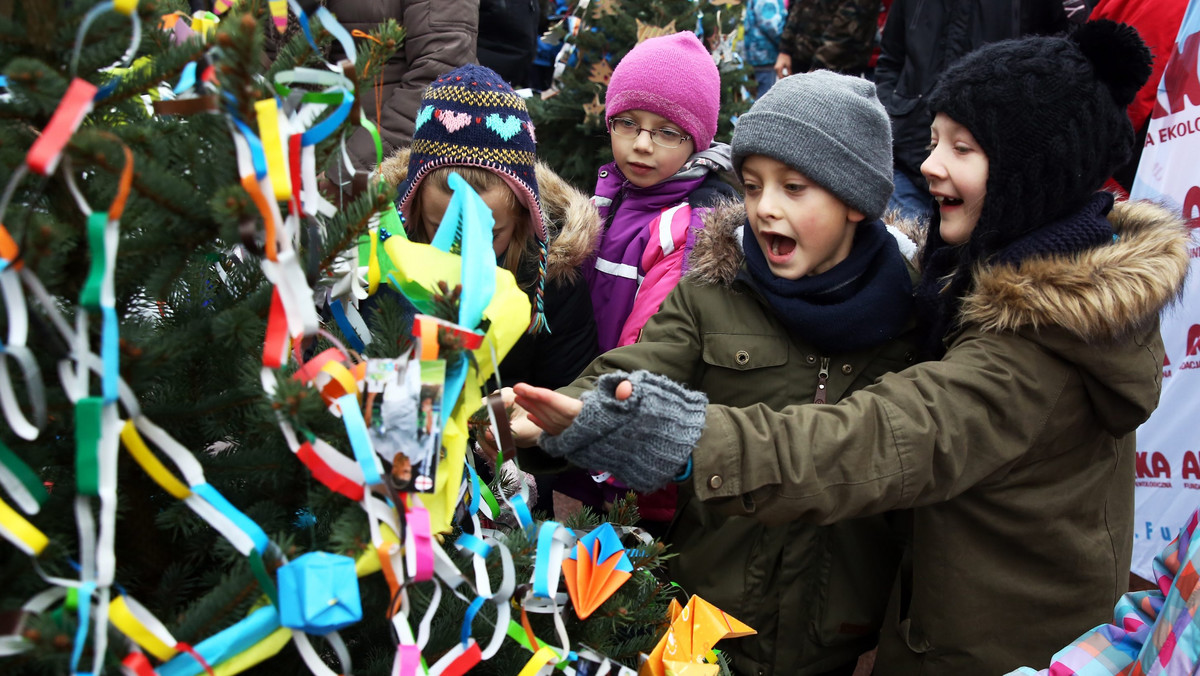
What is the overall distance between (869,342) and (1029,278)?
376mm

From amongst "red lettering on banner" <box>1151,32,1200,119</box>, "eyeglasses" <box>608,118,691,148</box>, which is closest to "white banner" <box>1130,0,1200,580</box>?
"red lettering on banner" <box>1151,32,1200,119</box>

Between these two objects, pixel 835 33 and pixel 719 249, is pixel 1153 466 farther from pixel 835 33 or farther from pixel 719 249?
pixel 835 33

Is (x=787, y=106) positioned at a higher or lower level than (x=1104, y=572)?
higher

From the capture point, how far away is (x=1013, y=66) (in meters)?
2.02

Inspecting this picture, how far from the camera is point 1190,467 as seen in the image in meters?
3.43

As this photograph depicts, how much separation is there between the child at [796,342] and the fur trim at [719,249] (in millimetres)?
12

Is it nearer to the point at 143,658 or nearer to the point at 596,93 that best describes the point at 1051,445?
the point at 143,658

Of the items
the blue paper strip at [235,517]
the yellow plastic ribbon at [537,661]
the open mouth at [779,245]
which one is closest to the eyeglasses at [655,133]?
the open mouth at [779,245]

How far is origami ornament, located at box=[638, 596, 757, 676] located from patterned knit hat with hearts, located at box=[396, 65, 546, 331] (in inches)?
45.7

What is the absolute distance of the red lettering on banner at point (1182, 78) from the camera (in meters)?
3.47

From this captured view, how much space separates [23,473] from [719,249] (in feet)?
5.55

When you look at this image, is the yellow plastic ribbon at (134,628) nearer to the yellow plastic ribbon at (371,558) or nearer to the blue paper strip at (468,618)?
the yellow plastic ribbon at (371,558)

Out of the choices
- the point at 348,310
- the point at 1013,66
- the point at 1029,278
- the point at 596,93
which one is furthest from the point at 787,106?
the point at 596,93

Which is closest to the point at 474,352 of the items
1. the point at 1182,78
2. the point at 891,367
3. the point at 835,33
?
the point at 891,367
